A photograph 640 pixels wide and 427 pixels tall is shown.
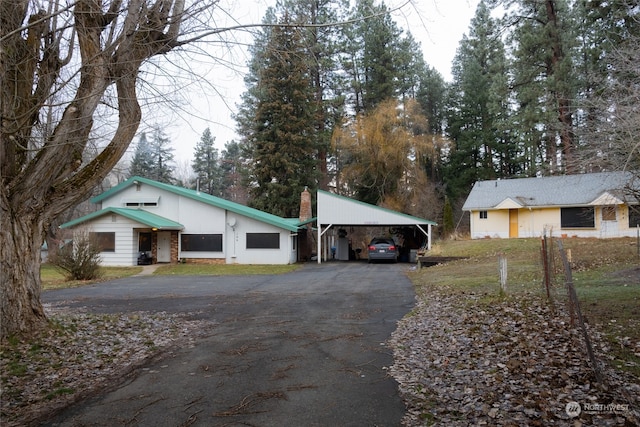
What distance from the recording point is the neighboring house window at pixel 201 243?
85.6 ft

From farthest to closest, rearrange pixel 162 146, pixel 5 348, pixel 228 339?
pixel 162 146 < pixel 228 339 < pixel 5 348

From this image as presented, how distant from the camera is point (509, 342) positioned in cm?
622

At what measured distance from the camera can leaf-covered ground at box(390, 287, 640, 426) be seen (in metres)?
3.90

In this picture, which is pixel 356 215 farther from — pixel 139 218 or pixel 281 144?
pixel 281 144

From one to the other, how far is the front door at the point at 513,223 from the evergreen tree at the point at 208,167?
39.3 meters

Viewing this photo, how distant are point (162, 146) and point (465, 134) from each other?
3666 cm

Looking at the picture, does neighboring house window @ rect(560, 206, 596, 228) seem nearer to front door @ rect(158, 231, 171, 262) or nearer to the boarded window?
front door @ rect(158, 231, 171, 262)

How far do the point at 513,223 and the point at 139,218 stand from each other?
23.3 meters

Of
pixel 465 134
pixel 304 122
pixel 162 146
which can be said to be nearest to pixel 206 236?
pixel 304 122

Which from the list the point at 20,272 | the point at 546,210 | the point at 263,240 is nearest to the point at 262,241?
the point at 263,240

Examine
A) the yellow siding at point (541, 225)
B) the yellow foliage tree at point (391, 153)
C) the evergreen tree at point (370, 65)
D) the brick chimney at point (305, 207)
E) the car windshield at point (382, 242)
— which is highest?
the evergreen tree at point (370, 65)

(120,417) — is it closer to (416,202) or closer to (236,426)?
(236,426)

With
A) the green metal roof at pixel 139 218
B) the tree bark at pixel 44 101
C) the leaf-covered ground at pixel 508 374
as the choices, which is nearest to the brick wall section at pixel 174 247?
the green metal roof at pixel 139 218

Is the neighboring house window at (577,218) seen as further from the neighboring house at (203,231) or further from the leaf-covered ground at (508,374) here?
the leaf-covered ground at (508,374)
